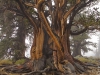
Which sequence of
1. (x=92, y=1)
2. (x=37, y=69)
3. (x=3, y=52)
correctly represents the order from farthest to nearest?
1. (x=3, y=52)
2. (x=92, y=1)
3. (x=37, y=69)

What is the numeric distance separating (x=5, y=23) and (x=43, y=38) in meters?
4.23

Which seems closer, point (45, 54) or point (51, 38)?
point (51, 38)

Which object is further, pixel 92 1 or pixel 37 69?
pixel 92 1

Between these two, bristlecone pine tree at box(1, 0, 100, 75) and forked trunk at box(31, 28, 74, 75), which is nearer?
bristlecone pine tree at box(1, 0, 100, 75)

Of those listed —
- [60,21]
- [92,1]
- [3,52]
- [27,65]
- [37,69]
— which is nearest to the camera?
→ [60,21]

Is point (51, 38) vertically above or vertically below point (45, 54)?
above

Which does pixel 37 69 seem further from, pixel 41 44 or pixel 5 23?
pixel 5 23

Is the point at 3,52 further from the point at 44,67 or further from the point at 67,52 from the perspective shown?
the point at 67,52

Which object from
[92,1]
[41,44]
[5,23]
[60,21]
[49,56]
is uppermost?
[92,1]

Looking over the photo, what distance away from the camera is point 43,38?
10.6 metres

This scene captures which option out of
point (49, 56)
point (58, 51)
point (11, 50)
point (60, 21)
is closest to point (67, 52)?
point (49, 56)

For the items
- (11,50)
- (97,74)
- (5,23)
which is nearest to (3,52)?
(11,50)

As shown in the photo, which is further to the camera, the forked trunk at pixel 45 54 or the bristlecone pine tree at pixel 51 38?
the forked trunk at pixel 45 54

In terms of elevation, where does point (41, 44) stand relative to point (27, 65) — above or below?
above
